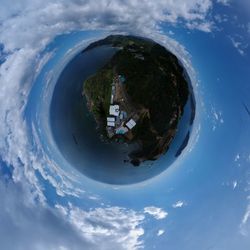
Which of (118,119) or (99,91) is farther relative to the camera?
(99,91)

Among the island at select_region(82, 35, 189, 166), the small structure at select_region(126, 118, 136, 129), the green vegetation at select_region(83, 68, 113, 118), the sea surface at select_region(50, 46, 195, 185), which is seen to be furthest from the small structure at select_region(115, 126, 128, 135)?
the green vegetation at select_region(83, 68, 113, 118)

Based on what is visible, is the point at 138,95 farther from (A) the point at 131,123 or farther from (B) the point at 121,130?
(B) the point at 121,130

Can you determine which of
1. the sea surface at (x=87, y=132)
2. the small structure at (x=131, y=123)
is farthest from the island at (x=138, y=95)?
the sea surface at (x=87, y=132)

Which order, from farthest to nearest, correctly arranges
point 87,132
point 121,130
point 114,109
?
point 87,132 → point 121,130 → point 114,109

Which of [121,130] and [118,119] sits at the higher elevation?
[118,119]

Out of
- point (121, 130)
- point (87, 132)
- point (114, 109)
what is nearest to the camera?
point (114, 109)

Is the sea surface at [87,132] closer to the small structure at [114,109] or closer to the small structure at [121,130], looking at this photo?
the small structure at [121,130]

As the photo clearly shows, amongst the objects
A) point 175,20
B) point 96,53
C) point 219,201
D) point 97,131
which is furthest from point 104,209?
point 175,20

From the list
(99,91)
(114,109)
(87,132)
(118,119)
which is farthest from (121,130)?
(99,91)

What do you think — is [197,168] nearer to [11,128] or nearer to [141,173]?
[141,173]

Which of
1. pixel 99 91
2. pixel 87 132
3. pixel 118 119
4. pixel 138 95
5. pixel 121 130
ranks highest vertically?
pixel 99 91
